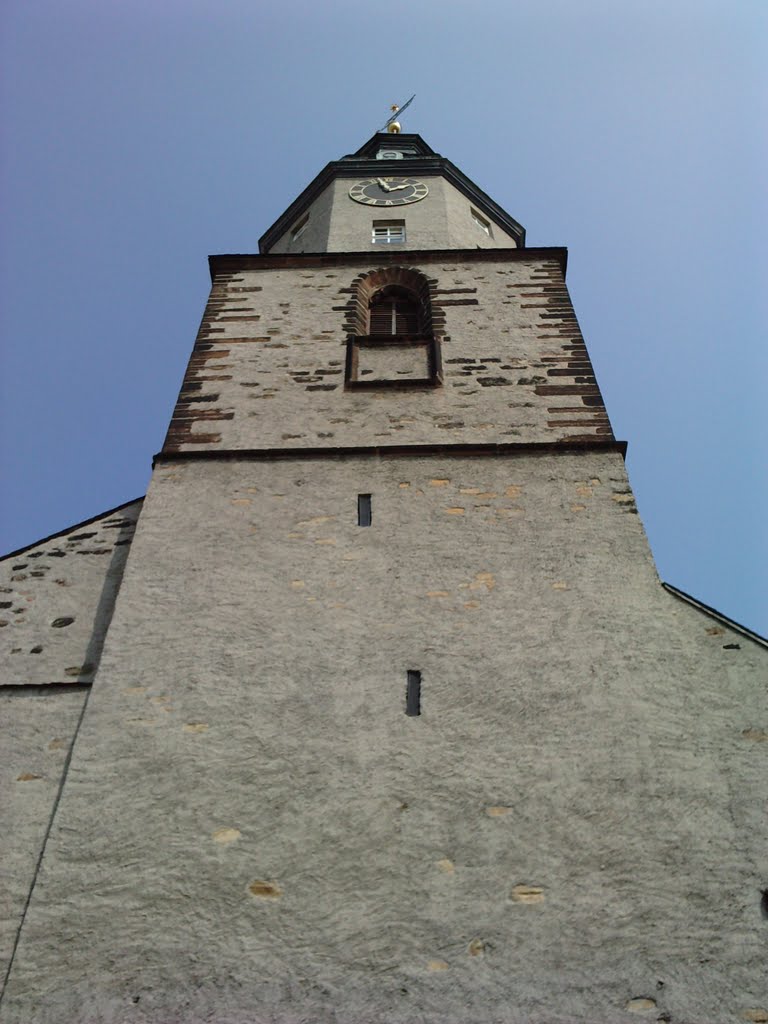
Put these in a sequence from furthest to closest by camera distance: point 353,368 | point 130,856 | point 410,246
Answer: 1. point 410,246
2. point 353,368
3. point 130,856

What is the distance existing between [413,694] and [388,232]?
310 inches

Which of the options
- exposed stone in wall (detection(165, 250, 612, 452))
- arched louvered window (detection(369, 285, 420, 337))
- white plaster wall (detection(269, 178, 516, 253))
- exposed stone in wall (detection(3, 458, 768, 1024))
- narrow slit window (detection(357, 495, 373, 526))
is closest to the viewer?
exposed stone in wall (detection(3, 458, 768, 1024))

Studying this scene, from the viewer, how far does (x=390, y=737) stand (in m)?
5.47

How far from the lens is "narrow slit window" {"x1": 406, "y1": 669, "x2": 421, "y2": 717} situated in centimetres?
564

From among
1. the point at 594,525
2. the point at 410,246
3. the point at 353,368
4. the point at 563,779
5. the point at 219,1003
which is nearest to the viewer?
the point at 219,1003

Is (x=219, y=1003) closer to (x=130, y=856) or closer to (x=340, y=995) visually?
(x=340, y=995)

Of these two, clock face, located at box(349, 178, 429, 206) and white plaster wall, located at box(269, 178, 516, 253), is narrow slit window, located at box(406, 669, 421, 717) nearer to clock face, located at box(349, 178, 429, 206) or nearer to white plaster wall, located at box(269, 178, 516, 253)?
white plaster wall, located at box(269, 178, 516, 253)

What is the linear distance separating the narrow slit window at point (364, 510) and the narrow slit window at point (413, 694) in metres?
1.50

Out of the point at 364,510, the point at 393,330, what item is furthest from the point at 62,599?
the point at 393,330

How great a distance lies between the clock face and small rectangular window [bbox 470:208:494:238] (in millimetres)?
771

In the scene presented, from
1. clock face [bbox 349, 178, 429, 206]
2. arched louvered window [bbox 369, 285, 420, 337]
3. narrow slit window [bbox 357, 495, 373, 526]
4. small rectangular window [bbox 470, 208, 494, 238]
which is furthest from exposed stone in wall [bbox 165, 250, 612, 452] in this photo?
small rectangular window [bbox 470, 208, 494, 238]

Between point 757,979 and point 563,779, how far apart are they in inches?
49.6

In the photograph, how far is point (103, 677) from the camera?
588 centimetres

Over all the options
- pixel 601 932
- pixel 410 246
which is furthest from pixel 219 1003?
pixel 410 246
